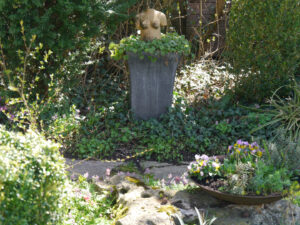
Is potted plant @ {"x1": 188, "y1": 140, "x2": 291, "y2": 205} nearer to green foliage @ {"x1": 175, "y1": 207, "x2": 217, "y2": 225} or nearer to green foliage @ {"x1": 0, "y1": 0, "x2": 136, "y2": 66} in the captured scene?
green foliage @ {"x1": 175, "y1": 207, "x2": 217, "y2": 225}

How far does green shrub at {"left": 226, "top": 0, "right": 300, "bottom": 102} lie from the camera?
4.69 metres

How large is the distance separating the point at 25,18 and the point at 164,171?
2.45 meters

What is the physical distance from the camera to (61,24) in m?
4.95

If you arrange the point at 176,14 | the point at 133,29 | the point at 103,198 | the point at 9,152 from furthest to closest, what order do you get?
the point at 176,14, the point at 133,29, the point at 103,198, the point at 9,152

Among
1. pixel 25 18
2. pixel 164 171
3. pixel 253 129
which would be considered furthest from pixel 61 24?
pixel 253 129

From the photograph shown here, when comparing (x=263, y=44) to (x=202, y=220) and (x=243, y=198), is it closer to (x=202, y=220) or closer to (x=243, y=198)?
(x=243, y=198)

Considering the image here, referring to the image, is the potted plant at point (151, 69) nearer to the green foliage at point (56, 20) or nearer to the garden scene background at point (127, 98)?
the garden scene background at point (127, 98)

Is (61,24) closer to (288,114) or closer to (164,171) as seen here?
(164,171)

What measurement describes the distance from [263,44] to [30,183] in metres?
3.85

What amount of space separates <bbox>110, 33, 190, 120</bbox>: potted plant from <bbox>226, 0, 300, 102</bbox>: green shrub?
76cm

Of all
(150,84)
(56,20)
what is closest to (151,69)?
(150,84)

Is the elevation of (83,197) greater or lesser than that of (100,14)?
lesser

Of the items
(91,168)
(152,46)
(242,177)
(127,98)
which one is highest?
(152,46)

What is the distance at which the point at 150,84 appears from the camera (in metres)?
4.78
